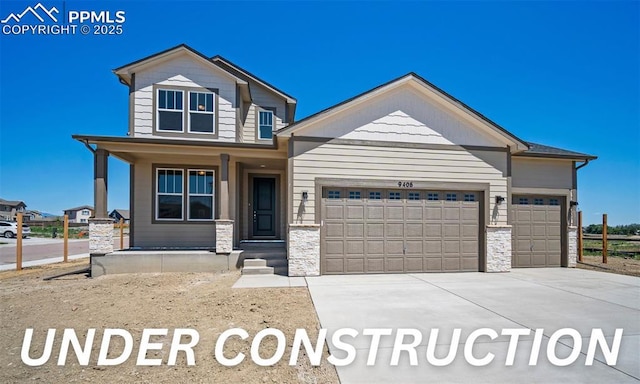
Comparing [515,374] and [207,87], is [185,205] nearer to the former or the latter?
[207,87]

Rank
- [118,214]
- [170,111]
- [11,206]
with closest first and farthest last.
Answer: [170,111] < [118,214] < [11,206]

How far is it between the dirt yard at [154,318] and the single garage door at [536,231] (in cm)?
724

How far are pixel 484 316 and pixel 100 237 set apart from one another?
9366 mm

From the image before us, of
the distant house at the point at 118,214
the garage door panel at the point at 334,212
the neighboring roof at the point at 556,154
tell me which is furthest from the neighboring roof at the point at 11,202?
the neighboring roof at the point at 556,154

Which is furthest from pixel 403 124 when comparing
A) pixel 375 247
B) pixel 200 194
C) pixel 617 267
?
pixel 617 267

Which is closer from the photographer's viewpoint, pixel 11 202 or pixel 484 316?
pixel 484 316

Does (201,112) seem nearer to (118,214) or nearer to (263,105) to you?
(263,105)

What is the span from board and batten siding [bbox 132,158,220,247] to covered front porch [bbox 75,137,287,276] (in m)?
0.03

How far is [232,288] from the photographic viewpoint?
6.72 meters

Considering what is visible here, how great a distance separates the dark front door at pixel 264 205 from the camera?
1121 centimetres

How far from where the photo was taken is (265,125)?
11.9m

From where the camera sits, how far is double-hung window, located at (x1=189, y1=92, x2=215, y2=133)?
10.1 meters

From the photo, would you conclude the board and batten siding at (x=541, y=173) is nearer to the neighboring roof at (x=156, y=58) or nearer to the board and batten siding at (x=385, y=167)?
the board and batten siding at (x=385, y=167)

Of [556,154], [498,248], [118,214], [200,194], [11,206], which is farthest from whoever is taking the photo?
[11,206]
